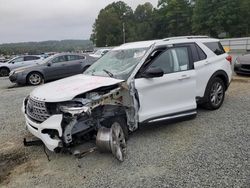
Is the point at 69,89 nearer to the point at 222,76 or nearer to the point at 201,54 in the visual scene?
the point at 201,54

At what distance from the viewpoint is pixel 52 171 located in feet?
13.2

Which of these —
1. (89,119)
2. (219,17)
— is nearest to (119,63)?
(89,119)

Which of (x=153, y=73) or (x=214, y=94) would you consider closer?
(x=153, y=73)

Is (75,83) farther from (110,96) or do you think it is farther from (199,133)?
(199,133)

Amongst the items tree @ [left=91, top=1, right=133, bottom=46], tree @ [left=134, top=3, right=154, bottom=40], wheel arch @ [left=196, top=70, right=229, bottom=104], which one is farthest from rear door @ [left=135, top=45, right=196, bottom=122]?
tree @ [left=134, top=3, right=154, bottom=40]

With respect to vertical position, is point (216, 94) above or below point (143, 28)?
below

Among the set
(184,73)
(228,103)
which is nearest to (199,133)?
(184,73)

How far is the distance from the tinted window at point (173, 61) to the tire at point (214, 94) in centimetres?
101

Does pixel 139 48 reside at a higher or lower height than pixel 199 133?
higher

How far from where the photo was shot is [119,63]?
5.33m

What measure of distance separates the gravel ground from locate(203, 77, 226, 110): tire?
0.57 metres

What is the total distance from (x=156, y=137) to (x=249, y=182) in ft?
6.21

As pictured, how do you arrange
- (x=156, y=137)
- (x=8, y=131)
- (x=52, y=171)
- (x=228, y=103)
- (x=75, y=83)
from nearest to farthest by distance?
(x=52, y=171) < (x=75, y=83) < (x=156, y=137) < (x=8, y=131) < (x=228, y=103)

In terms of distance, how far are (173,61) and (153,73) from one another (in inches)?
31.1
